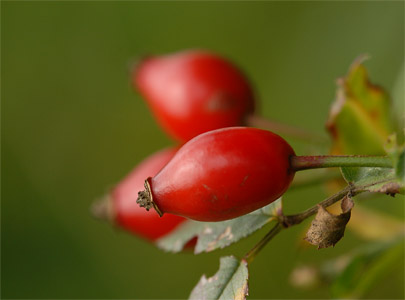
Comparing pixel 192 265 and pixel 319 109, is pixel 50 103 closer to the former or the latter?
pixel 192 265

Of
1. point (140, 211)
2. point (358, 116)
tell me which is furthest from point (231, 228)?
point (358, 116)

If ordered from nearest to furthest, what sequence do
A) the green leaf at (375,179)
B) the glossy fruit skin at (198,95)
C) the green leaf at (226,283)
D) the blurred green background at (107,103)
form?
the green leaf at (375,179)
the green leaf at (226,283)
the glossy fruit skin at (198,95)
the blurred green background at (107,103)

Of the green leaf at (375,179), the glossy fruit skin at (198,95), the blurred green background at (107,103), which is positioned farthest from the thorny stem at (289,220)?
the blurred green background at (107,103)

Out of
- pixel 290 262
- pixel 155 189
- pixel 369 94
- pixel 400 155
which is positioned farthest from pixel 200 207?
pixel 290 262

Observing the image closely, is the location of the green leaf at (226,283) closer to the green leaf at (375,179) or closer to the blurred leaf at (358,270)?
the green leaf at (375,179)

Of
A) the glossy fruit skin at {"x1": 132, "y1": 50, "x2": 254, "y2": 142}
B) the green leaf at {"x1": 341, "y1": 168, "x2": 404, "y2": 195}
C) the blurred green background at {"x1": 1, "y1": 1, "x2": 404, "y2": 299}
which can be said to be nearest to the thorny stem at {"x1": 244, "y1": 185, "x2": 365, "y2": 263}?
the green leaf at {"x1": 341, "y1": 168, "x2": 404, "y2": 195}

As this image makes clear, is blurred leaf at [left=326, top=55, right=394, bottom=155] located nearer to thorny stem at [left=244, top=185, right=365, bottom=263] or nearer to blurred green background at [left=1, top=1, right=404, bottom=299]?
thorny stem at [left=244, top=185, right=365, bottom=263]

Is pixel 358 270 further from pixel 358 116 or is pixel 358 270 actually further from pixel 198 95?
pixel 198 95
